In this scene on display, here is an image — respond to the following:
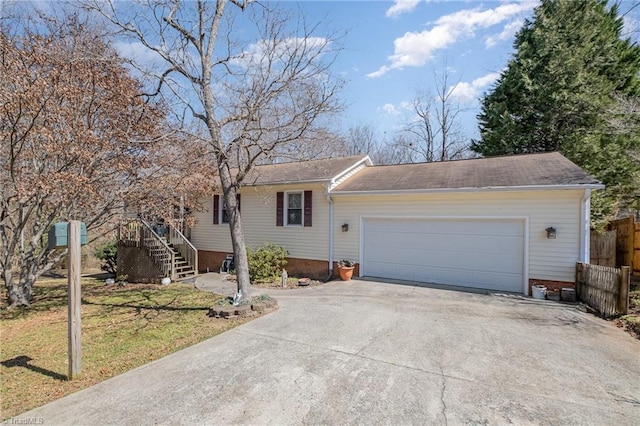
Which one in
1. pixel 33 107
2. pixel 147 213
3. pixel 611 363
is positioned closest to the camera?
pixel 611 363

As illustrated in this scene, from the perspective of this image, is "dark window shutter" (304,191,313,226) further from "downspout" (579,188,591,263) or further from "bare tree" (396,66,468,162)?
"bare tree" (396,66,468,162)

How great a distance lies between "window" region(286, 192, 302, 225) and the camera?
12267 mm

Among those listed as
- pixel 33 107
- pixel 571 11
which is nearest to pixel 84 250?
pixel 33 107

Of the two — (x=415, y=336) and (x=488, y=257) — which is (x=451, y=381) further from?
(x=488, y=257)

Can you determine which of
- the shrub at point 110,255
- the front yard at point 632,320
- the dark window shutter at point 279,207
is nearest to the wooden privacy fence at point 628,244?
the front yard at point 632,320

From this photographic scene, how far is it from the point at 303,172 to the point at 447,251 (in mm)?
6130

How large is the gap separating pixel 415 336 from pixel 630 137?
13.7 meters

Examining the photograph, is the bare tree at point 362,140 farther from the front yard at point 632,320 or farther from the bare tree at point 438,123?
the front yard at point 632,320

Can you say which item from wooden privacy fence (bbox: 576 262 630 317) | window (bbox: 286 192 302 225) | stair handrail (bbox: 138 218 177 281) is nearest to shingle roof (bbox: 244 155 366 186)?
window (bbox: 286 192 302 225)

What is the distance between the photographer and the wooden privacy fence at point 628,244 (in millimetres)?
10414

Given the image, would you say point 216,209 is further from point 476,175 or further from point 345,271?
point 476,175

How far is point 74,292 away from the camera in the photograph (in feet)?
13.7

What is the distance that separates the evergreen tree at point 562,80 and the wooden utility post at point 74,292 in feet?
55.7

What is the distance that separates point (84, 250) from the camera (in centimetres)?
1653
